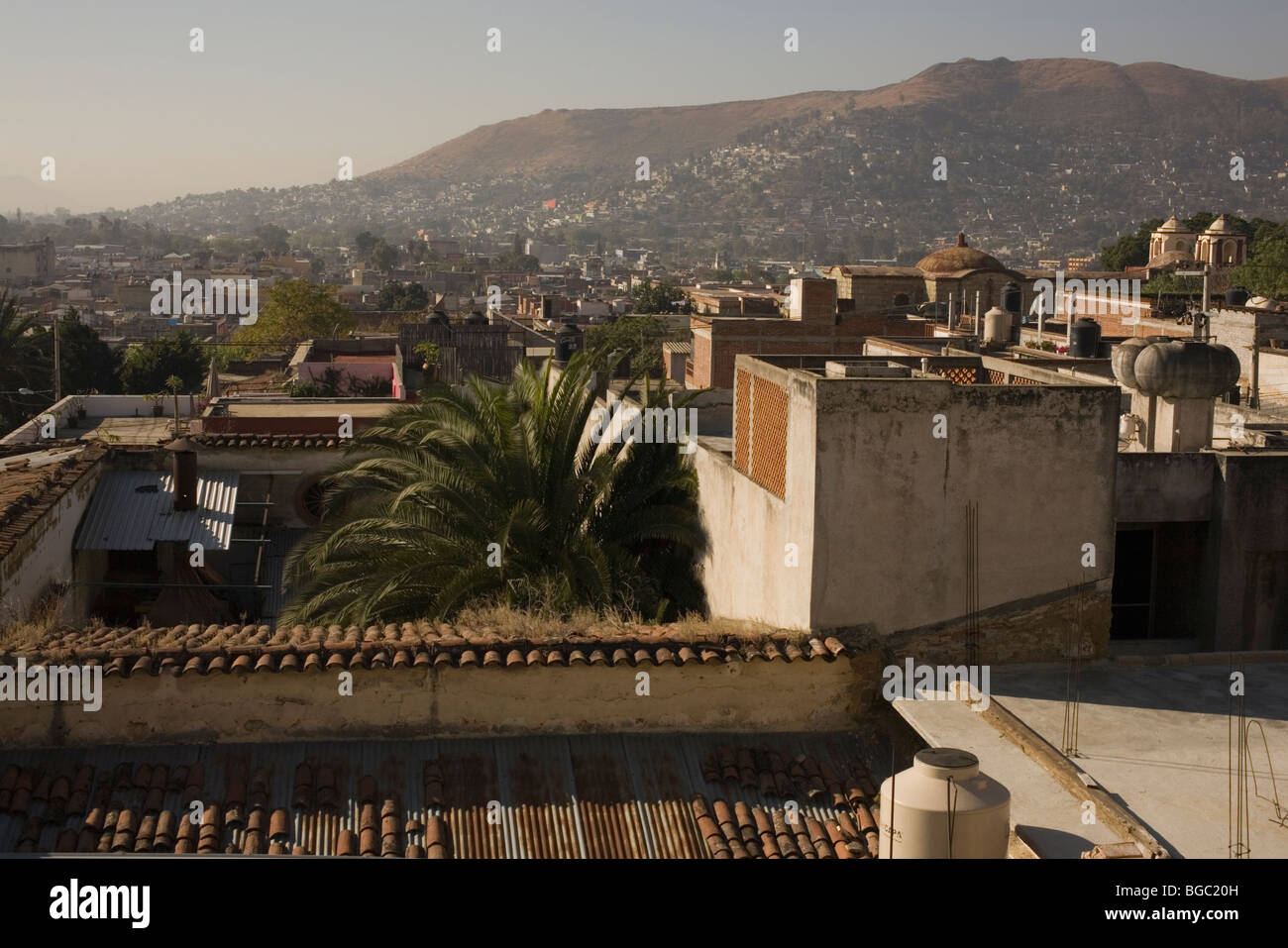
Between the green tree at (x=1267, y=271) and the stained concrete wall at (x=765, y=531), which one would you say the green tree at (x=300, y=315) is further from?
the stained concrete wall at (x=765, y=531)

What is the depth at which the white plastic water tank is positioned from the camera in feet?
20.6

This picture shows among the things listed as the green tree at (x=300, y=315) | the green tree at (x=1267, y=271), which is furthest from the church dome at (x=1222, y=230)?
the green tree at (x=300, y=315)

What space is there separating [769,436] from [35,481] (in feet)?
28.3

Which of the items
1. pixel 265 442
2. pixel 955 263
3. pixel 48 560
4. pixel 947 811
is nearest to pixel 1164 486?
pixel 947 811

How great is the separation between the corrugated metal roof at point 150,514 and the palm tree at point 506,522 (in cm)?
372

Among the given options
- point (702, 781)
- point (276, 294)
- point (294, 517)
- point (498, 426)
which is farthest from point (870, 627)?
point (276, 294)

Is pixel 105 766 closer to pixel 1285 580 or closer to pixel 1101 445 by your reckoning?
pixel 1101 445

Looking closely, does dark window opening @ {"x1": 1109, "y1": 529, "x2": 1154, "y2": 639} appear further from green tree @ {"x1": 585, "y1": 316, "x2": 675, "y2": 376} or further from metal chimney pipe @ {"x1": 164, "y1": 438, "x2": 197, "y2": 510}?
green tree @ {"x1": 585, "y1": 316, "x2": 675, "y2": 376}

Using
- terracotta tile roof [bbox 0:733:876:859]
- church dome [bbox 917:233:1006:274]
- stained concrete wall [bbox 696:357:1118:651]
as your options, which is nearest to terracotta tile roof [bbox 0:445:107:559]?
terracotta tile roof [bbox 0:733:876:859]

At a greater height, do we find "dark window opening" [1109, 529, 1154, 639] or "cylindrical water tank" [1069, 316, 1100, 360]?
→ "cylindrical water tank" [1069, 316, 1100, 360]

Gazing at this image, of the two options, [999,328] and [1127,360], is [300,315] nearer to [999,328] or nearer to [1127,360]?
[999,328]

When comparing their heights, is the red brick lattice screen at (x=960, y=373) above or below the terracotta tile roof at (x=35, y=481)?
above

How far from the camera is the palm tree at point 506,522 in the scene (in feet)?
37.0

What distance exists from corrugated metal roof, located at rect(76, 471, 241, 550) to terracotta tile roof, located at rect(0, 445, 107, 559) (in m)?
0.45
